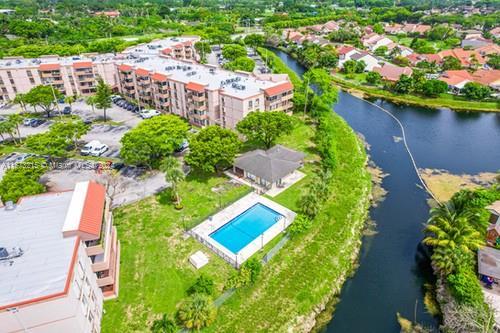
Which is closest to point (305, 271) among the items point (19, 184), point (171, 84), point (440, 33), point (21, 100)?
point (19, 184)

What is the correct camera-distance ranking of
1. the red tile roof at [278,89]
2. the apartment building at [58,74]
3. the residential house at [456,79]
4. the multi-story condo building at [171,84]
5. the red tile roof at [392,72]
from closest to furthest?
the red tile roof at [278,89] → the multi-story condo building at [171,84] → the apartment building at [58,74] → the residential house at [456,79] → the red tile roof at [392,72]

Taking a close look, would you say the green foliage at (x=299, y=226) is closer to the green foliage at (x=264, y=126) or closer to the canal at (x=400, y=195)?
the canal at (x=400, y=195)

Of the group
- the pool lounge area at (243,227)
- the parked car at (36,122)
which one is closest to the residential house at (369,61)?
the pool lounge area at (243,227)

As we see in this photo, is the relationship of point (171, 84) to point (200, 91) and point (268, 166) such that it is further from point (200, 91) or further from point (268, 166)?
point (268, 166)

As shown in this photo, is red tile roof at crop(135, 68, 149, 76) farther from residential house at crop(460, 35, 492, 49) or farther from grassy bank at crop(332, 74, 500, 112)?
residential house at crop(460, 35, 492, 49)

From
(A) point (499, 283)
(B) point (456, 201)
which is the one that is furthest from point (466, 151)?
(A) point (499, 283)

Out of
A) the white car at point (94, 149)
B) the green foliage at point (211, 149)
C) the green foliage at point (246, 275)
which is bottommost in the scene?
the green foliage at point (246, 275)
